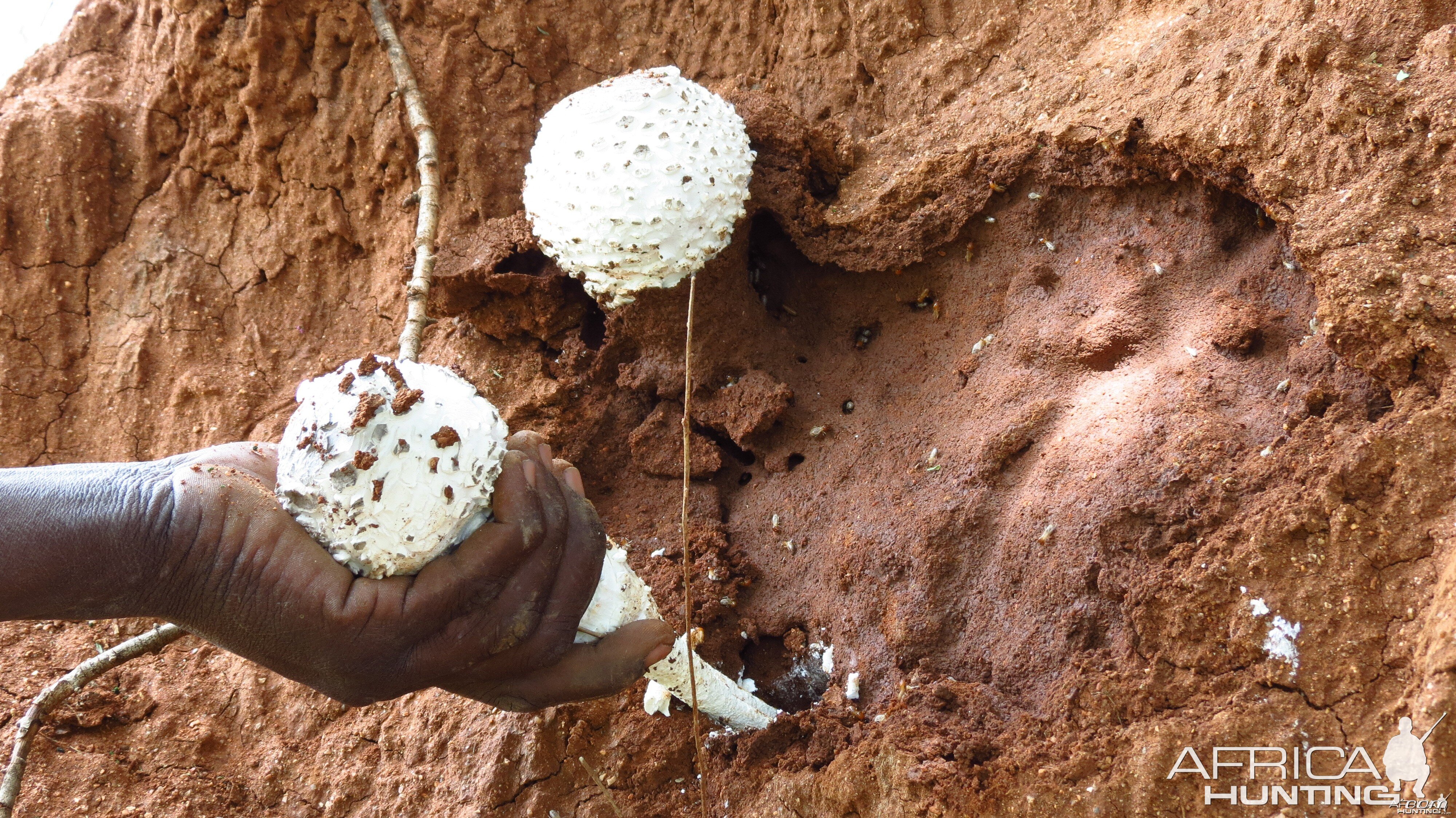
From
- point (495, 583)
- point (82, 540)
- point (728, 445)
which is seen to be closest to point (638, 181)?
point (728, 445)

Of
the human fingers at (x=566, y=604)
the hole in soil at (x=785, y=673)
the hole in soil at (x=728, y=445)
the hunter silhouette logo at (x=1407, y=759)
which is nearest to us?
the hunter silhouette logo at (x=1407, y=759)

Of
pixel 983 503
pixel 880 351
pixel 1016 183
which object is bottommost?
pixel 983 503

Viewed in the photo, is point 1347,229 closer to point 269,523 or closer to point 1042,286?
point 1042,286

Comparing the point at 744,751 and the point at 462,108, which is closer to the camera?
the point at 744,751

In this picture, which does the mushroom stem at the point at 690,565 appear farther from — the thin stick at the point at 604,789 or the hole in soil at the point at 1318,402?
the hole in soil at the point at 1318,402

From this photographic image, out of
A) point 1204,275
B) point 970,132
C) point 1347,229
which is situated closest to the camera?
point 1347,229

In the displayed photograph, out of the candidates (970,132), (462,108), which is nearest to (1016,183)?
(970,132)

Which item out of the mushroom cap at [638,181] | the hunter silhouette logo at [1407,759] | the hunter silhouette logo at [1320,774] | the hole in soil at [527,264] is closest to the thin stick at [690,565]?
the mushroom cap at [638,181]

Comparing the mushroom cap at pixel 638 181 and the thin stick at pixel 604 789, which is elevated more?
the mushroom cap at pixel 638 181
